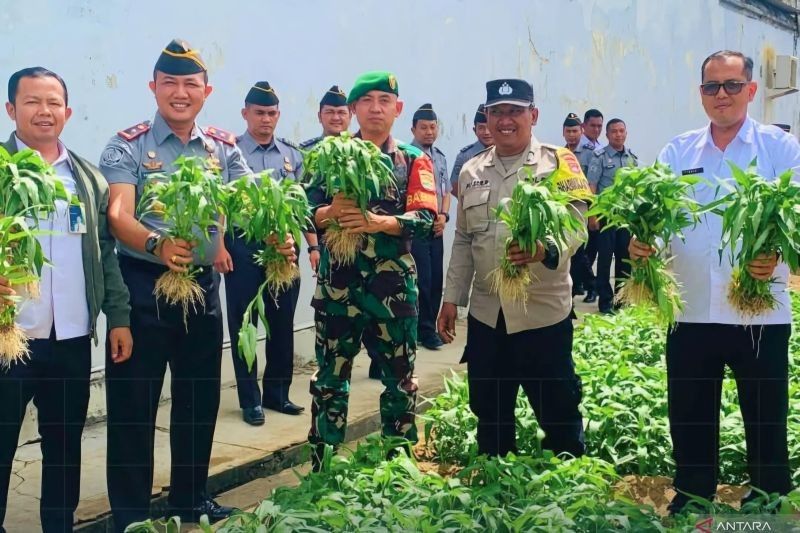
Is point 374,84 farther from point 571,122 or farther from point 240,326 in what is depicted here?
point 571,122

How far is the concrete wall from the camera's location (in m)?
5.99

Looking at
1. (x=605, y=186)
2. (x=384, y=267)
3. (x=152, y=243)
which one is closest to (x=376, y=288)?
(x=384, y=267)

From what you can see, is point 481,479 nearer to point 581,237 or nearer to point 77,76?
point 581,237

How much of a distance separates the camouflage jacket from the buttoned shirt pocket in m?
0.18

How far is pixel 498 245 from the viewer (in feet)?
14.4

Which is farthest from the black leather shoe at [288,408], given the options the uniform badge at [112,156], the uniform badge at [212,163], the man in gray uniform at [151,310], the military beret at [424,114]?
the military beret at [424,114]

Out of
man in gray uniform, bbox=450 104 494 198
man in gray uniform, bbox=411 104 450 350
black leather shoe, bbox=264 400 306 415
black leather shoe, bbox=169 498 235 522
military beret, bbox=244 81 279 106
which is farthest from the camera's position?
man in gray uniform, bbox=450 104 494 198

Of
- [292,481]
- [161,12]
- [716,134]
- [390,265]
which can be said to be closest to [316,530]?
[390,265]

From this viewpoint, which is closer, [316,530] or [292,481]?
[316,530]

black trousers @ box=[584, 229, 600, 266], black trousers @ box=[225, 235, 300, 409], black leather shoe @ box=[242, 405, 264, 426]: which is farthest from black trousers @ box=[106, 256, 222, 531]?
black trousers @ box=[584, 229, 600, 266]

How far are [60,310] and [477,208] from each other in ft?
6.32

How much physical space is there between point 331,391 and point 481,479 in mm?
856

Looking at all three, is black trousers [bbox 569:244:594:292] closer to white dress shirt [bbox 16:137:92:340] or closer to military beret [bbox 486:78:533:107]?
military beret [bbox 486:78:533:107]

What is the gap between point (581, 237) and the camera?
426 cm
